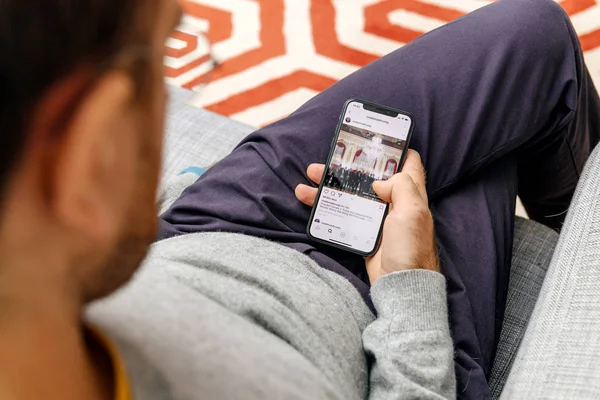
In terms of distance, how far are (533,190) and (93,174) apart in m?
0.70

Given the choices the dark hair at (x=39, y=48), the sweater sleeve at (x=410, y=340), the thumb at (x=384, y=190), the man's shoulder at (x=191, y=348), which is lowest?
the sweater sleeve at (x=410, y=340)

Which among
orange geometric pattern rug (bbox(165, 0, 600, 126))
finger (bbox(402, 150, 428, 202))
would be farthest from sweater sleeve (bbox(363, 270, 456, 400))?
orange geometric pattern rug (bbox(165, 0, 600, 126))

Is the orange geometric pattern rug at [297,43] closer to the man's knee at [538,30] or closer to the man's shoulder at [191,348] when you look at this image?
the man's knee at [538,30]

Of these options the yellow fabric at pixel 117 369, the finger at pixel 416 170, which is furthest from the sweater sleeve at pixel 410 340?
the yellow fabric at pixel 117 369

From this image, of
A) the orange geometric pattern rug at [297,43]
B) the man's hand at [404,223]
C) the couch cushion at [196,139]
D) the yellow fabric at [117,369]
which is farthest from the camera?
the orange geometric pattern rug at [297,43]

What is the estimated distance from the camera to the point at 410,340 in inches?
23.0

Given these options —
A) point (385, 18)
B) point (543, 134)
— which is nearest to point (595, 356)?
point (543, 134)

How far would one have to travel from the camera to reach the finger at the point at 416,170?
0.68 meters

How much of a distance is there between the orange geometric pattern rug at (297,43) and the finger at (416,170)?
578mm

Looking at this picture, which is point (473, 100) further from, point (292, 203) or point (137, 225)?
point (137, 225)

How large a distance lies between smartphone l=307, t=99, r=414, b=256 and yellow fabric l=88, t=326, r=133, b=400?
0.31 meters

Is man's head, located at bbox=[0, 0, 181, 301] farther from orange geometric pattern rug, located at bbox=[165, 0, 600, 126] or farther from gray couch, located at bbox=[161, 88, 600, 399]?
orange geometric pattern rug, located at bbox=[165, 0, 600, 126]

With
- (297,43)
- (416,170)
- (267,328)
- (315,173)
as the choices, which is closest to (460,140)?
(416,170)

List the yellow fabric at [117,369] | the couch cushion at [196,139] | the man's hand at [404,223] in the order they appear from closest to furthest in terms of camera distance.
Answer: the yellow fabric at [117,369] < the man's hand at [404,223] < the couch cushion at [196,139]
